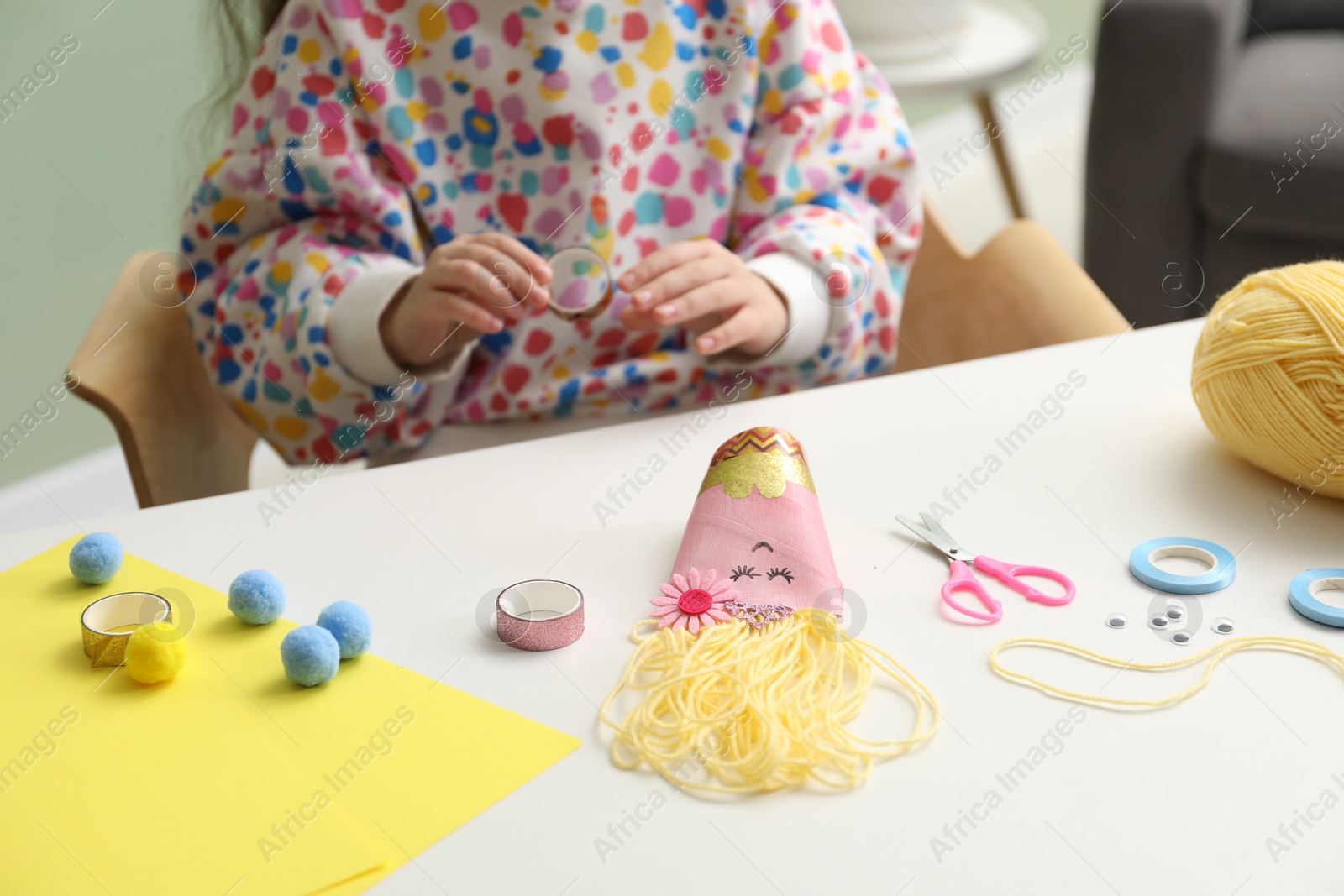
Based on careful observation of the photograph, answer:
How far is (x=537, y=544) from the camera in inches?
24.8

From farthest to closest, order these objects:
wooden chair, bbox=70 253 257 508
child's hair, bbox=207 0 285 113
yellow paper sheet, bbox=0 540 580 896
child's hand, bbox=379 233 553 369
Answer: child's hair, bbox=207 0 285 113 → wooden chair, bbox=70 253 257 508 → child's hand, bbox=379 233 553 369 → yellow paper sheet, bbox=0 540 580 896

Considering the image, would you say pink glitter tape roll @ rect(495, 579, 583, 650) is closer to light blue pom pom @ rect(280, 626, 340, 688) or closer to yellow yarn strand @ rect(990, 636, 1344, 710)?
light blue pom pom @ rect(280, 626, 340, 688)

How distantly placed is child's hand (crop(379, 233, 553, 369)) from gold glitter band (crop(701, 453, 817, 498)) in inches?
7.3

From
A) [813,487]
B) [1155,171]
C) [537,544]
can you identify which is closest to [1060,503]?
[813,487]

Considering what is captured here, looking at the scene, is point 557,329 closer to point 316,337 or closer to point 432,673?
point 316,337

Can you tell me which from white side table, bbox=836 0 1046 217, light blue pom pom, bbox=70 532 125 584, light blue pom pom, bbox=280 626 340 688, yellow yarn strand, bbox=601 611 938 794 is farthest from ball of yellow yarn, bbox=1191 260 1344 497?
white side table, bbox=836 0 1046 217

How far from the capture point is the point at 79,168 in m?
1.52

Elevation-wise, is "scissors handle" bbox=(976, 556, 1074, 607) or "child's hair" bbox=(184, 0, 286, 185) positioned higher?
"child's hair" bbox=(184, 0, 286, 185)

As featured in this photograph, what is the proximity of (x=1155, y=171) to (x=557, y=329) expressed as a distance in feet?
4.03

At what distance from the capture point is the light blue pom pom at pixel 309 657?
0.51 m

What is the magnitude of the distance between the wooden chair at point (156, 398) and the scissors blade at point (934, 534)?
56cm

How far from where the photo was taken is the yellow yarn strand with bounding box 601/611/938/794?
0.47 meters

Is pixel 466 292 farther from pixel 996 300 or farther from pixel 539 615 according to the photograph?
pixel 996 300

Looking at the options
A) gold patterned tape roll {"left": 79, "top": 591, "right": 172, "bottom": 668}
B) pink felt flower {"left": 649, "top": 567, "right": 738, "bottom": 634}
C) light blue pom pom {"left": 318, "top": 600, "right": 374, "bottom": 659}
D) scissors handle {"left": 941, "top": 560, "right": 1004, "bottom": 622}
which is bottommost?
scissors handle {"left": 941, "top": 560, "right": 1004, "bottom": 622}
